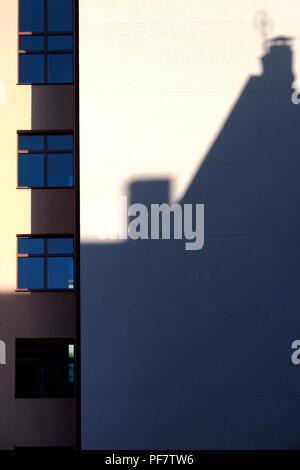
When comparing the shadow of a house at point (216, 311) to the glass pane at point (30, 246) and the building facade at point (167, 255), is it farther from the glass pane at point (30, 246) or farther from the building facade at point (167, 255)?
the glass pane at point (30, 246)

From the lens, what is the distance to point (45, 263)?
15.4 m

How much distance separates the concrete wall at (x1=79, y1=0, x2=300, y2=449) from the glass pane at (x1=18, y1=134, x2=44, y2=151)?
223cm

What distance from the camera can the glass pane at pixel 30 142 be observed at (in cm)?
1580

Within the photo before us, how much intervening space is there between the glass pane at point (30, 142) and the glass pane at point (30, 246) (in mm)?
2497

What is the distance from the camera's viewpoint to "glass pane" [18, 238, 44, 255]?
15429 millimetres

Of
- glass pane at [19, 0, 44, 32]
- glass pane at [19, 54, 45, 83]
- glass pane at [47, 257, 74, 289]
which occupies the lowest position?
glass pane at [47, 257, 74, 289]

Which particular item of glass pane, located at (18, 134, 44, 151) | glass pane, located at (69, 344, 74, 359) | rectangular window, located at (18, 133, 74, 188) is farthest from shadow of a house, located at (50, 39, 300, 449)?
glass pane, located at (18, 134, 44, 151)

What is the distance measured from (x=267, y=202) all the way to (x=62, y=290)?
5.66m

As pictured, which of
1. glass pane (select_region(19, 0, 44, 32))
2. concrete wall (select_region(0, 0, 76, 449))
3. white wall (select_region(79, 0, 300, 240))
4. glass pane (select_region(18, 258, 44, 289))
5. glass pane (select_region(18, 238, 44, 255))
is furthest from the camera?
glass pane (select_region(19, 0, 44, 32))

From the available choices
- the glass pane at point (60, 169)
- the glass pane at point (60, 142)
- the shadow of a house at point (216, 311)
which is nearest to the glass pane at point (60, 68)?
the glass pane at point (60, 142)

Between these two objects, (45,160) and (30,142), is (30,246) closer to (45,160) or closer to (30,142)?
(45,160)

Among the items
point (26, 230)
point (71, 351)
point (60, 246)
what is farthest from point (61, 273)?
point (71, 351)

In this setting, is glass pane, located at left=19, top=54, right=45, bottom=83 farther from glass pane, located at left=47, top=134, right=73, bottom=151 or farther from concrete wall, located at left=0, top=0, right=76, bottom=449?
glass pane, located at left=47, top=134, right=73, bottom=151
